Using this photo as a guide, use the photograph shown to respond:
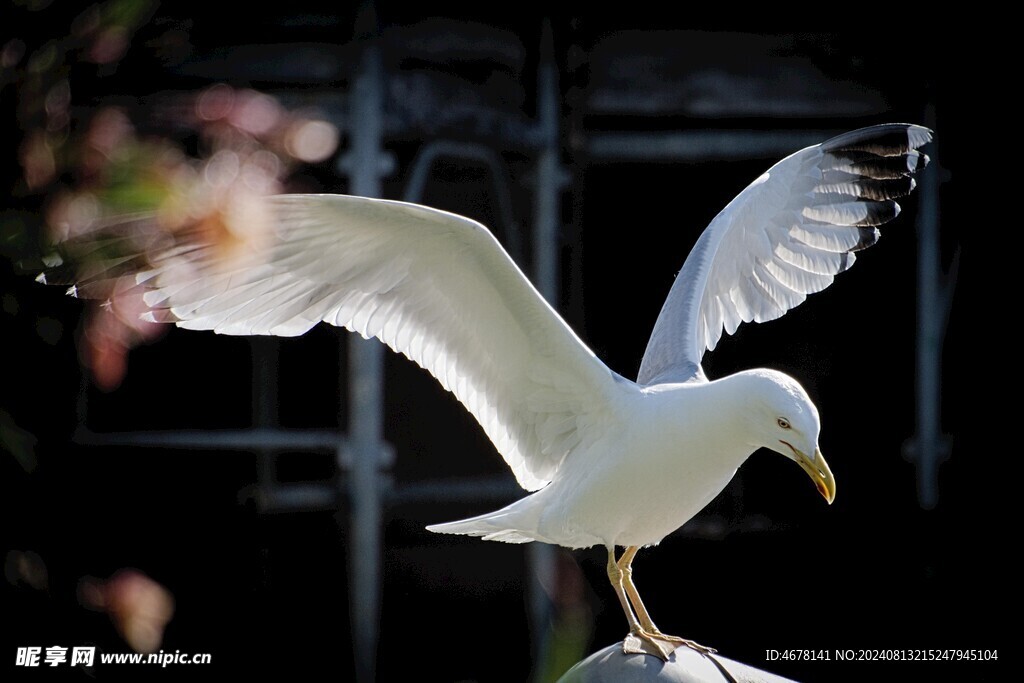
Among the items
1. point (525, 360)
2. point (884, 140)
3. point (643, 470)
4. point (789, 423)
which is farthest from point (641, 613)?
point (884, 140)

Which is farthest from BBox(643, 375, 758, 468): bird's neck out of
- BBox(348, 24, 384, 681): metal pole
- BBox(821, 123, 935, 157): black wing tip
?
BBox(348, 24, 384, 681): metal pole

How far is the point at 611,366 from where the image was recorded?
5770 mm

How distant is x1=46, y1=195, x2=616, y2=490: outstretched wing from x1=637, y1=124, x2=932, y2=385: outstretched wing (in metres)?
0.68

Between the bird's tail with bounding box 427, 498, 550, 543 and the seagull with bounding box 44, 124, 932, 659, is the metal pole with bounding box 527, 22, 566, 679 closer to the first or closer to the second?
the seagull with bounding box 44, 124, 932, 659

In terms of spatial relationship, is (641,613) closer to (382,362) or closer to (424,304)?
(424,304)

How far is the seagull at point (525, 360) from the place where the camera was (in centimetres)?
250

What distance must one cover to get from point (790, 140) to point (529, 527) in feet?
10.1

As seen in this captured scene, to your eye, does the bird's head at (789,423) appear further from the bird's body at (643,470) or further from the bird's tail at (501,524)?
the bird's tail at (501,524)

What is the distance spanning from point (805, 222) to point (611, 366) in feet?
7.49

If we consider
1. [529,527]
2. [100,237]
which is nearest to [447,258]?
[529,527]

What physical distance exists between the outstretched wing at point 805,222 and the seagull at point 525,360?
22 cm

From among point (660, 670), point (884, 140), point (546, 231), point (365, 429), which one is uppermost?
point (546, 231)

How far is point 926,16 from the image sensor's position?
5.44 m

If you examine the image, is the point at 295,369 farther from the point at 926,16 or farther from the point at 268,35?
the point at 926,16
